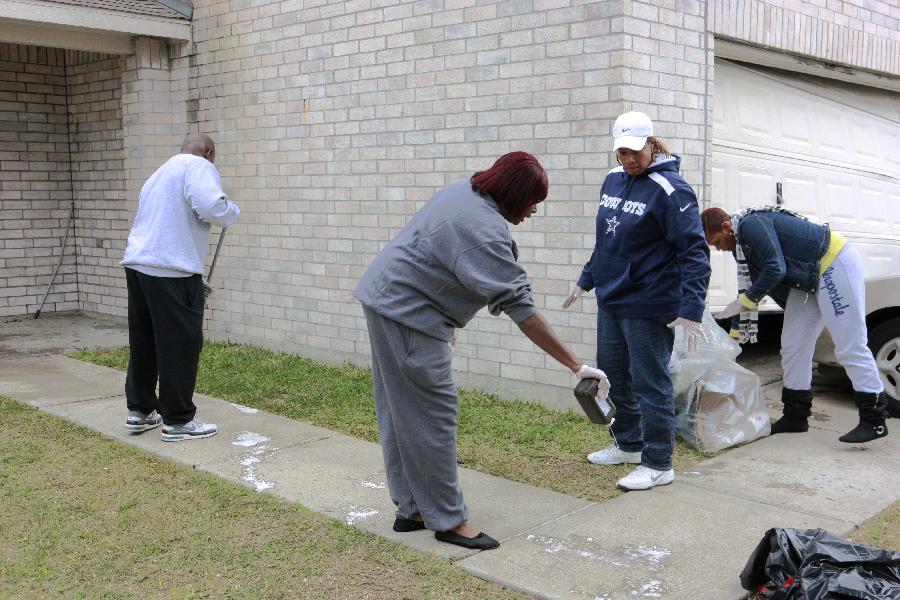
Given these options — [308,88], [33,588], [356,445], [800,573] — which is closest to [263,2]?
[308,88]

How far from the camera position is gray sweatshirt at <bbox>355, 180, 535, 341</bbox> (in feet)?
12.2

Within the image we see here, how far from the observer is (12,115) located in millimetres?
11008

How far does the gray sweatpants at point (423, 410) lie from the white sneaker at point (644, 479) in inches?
45.1

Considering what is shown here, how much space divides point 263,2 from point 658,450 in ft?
19.7

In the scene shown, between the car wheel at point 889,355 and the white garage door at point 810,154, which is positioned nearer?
the car wheel at point 889,355

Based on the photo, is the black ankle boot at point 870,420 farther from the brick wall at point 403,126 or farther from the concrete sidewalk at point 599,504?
the brick wall at point 403,126

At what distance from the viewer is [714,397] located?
18.7ft

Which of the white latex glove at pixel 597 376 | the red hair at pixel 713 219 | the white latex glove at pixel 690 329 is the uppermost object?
the red hair at pixel 713 219

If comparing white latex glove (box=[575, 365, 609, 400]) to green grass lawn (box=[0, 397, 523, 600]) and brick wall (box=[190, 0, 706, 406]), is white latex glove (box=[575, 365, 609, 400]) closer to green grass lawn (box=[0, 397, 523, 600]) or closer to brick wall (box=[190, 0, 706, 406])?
green grass lawn (box=[0, 397, 523, 600])

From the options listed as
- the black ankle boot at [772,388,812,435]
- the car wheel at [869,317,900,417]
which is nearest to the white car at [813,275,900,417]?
the car wheel at [869,317,900,417]

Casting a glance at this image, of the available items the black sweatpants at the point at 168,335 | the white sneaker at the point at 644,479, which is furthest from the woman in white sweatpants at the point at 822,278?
the black sweatpants at the point at 168,335

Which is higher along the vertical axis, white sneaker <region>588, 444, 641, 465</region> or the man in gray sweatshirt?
the man in gray sweatshirt

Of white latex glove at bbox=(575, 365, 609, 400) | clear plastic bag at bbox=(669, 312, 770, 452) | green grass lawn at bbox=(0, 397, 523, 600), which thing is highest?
white latex glove at bbox=(575, 365, 609, 400)

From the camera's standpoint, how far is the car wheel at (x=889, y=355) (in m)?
6.44
